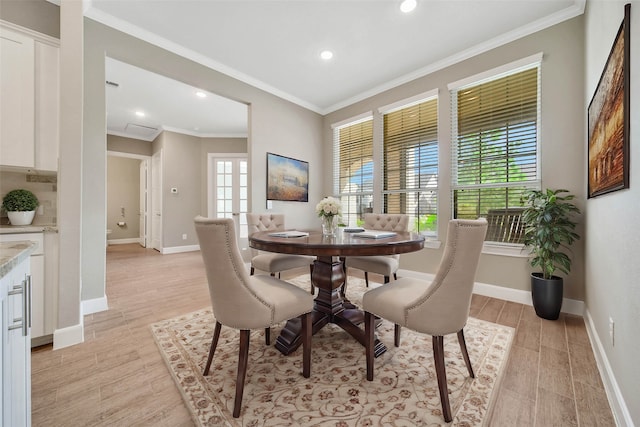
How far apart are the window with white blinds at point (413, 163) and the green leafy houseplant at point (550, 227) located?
44.1 inches

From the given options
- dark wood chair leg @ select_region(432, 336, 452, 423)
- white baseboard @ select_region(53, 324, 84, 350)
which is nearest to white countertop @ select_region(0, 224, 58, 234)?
white baseboard @ select_region(53, 324, 84, 350)

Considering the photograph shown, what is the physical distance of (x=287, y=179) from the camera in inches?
165

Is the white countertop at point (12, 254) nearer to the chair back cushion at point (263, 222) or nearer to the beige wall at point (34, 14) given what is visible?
the chair back cushion at point (263, 222)

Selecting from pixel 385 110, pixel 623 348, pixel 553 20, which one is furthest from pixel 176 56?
pixel 623 348

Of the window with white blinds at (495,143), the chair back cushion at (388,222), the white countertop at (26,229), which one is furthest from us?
the chair back cushion at (388,222)

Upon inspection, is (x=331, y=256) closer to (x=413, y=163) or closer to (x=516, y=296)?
(x=516, y=296)

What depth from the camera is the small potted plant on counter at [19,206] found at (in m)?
1.96

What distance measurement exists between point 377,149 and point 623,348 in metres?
3.27

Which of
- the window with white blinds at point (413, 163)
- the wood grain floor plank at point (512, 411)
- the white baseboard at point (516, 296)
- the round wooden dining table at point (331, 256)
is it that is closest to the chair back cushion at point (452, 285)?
the round wooden dining table at point (331, 256)

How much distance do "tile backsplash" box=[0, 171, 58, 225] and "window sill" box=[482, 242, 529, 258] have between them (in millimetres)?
4352

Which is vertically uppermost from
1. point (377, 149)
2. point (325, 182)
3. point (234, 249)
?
point (377, 149)

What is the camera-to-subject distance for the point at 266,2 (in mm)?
2311

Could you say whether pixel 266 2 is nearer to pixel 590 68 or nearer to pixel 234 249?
pixel 234 249

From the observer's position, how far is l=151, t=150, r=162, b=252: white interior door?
591 centimetres
